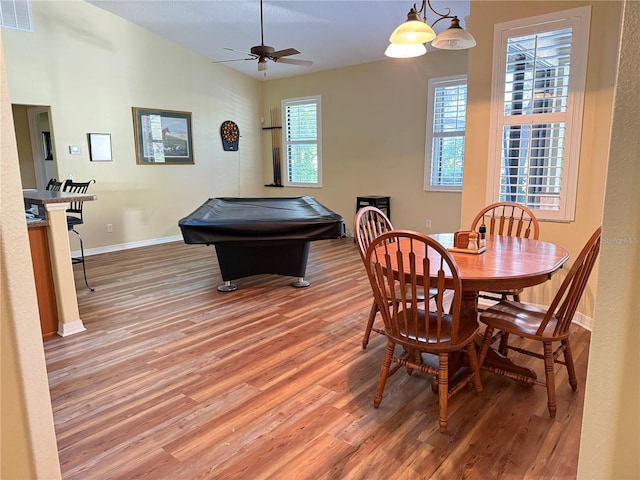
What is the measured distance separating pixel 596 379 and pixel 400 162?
5.79 meters

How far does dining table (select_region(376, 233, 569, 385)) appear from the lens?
191 centimetres

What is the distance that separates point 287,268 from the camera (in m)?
4.34

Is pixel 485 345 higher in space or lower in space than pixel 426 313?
lower

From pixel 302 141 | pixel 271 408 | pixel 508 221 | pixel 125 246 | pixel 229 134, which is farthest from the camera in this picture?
pixel 302 141

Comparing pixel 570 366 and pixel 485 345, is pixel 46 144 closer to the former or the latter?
pixel 485 345

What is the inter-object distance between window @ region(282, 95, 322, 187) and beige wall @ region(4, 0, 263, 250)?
0.80 meters

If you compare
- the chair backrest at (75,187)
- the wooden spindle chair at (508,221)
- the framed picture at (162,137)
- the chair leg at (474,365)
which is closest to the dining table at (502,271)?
the chair leg at (474,365)

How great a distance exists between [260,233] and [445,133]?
3.56 meters

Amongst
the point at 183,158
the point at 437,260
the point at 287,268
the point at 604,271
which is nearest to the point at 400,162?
the point at 287,268

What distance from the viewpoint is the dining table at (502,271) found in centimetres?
191

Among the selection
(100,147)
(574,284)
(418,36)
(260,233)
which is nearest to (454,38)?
(418,36)

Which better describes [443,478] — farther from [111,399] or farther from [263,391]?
[111,399]

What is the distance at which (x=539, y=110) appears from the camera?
3.14 metres

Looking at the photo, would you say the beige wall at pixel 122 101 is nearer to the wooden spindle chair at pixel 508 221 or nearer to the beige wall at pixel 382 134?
the beige wall at pixel 382 134
